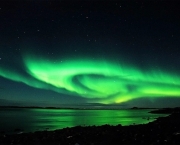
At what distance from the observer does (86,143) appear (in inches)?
589

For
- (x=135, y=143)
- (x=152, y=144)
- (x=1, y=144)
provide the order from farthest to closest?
1. (x=1, y=144)
2. (x=135, y=143)
3. (x=152, y=144)

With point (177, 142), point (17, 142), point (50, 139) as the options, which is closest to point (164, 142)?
point (177, 142)

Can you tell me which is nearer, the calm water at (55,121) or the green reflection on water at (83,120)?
the calm water at (55,121)

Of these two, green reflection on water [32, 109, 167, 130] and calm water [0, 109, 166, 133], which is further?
green reflection on water [32, 109, 167, 130]

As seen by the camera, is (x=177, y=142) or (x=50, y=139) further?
(x=50, y=139)

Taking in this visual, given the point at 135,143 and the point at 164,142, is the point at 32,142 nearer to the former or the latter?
the point at 135,143

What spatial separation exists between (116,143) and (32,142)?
18.6 feet

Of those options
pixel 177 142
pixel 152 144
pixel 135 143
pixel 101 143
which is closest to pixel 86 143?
pixel 101 143

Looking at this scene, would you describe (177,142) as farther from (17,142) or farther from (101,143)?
(17,142)

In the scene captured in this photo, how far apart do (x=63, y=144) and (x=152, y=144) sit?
5190 mm

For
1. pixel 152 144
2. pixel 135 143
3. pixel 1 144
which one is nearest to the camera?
pixel 152 144

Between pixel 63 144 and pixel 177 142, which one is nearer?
pixel 177 142

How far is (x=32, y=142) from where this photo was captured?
16.3 meters

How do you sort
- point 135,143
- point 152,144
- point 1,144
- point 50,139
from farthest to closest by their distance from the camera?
point 50,139
point 1,144
point 135,143
point 152,144
